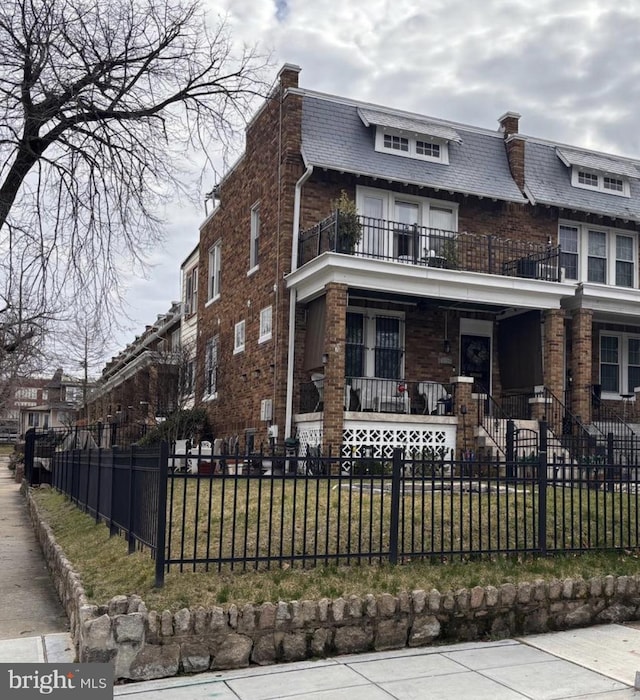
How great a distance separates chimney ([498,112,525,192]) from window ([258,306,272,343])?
7326 mm

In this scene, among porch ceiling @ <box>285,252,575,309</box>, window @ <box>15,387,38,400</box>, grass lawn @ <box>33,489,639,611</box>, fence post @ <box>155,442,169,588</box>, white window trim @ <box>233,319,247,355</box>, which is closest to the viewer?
grass lawn @ <box>33,489,639,611</box>

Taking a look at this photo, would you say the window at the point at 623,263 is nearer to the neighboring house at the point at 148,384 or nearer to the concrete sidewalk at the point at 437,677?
the neighboring house at the point at 148,384

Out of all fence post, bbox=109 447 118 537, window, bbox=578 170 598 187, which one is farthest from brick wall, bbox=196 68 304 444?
window, bbox=578 170 598 187

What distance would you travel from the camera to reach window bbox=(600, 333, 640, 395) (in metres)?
20.8

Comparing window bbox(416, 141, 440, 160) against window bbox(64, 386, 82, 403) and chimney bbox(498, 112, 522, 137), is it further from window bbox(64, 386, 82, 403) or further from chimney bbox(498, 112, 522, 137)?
window bbox(64, 386, 82, 403)

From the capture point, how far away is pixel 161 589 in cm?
653

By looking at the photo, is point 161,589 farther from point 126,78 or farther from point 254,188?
point 254,188

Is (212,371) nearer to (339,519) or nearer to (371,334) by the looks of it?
(371,334)

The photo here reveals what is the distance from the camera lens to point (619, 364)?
68.8ft

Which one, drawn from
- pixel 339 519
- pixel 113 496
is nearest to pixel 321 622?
pixel 339 519

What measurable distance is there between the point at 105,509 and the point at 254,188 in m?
11.6

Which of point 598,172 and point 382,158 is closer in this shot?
point 382,158

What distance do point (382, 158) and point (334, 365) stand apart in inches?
232

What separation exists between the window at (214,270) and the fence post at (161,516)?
16.8 metres
